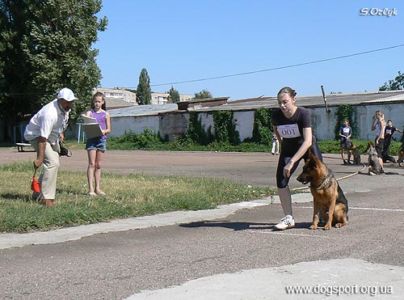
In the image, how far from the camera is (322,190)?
7793 millimetres

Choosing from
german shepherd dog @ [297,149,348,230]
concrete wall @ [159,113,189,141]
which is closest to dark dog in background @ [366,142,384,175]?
german shepherd dog @ [297,149,348,230]

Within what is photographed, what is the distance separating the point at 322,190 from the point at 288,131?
92cm

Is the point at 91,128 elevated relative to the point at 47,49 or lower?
lower

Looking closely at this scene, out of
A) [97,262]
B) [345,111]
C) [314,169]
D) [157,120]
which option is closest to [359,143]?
[345,111]

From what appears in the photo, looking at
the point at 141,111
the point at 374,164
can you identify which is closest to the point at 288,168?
the point at 374,164

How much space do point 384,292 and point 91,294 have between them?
2.57 m

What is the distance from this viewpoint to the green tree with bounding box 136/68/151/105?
116m

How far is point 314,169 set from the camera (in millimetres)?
7762

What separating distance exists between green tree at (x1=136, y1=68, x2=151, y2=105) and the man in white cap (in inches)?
4178

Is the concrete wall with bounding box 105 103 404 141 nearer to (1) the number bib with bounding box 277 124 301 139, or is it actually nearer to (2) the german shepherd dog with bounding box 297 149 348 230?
(2) the german shepherd dog with bounding box 297 149 348 230

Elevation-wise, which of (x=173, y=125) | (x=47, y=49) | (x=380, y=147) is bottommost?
(x=380, y=147)

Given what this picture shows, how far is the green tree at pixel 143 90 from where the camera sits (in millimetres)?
115562

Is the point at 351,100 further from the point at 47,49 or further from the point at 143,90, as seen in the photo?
the point at 143,90

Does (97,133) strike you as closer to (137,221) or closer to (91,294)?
(137,221)
